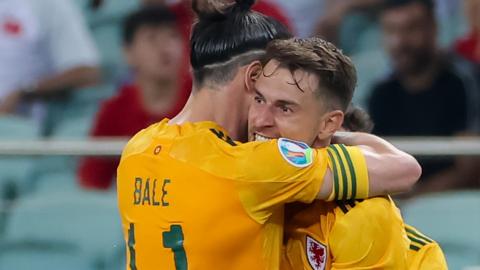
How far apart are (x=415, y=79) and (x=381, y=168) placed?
113 inches

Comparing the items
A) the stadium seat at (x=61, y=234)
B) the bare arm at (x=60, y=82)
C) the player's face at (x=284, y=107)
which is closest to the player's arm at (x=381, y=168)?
the player's face at (x=284, y=107)

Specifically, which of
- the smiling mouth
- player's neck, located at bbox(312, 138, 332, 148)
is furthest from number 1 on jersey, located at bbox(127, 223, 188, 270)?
player's neck, located at bbox(312, 138, 332, 148)

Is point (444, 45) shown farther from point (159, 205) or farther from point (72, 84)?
point (159, 205)

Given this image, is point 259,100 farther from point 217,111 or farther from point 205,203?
point 205,203

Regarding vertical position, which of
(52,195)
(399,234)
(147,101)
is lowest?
(399,234)

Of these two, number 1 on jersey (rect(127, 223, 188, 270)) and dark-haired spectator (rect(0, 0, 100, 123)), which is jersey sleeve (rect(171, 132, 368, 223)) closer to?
number 1 on jersey (rect(127, 223, 188, 270))

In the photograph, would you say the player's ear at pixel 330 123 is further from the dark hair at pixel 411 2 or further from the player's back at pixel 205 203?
the dark hair at pixel 411 2

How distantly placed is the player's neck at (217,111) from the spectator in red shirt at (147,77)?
2598mm

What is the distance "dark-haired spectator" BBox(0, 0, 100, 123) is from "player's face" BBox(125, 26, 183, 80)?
20 cm

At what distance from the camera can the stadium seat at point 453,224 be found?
17.7 ft

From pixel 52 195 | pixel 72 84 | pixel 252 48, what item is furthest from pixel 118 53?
pixel 252 48

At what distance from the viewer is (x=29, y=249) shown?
17.8ft

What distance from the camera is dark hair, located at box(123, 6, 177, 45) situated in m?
5.60

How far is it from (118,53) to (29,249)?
1.03 meters
